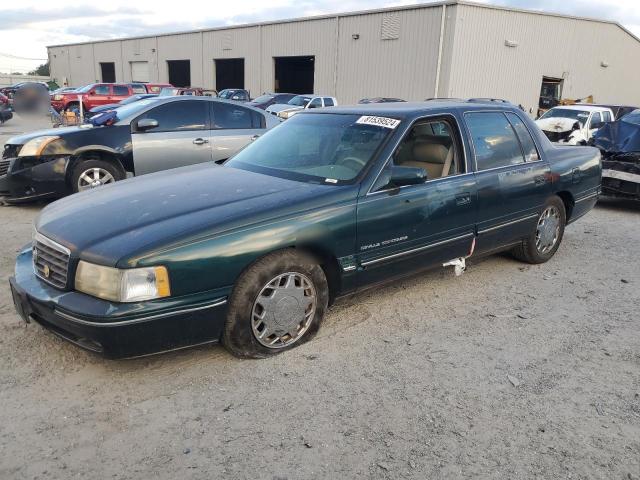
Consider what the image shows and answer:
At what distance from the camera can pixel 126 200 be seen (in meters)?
3.59

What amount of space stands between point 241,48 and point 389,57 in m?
12.4

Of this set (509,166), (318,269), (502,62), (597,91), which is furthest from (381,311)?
(597,91)

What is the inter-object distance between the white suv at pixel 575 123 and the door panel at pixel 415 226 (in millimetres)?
11088

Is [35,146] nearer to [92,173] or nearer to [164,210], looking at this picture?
[92,173]

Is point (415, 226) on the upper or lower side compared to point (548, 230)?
upper

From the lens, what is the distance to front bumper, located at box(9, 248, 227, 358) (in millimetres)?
2832

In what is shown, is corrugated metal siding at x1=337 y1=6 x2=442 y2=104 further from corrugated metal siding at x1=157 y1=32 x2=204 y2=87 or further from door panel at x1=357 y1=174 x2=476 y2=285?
door panel at x1=357 y1=174 x2=476 y2=285

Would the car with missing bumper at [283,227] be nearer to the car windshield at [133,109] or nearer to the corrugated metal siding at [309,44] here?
the car windshield at [133,109]

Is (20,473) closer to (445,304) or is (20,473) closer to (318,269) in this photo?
(318,269)

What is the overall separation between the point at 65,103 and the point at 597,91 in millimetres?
29776

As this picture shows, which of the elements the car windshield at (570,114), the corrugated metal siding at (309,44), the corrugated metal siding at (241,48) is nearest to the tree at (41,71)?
the corrugated metal siding at (241,48)

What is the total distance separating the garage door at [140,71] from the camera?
45656mm

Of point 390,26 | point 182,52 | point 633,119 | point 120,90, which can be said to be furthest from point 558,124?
point 182,52

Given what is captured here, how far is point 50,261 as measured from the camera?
3.18 metres
